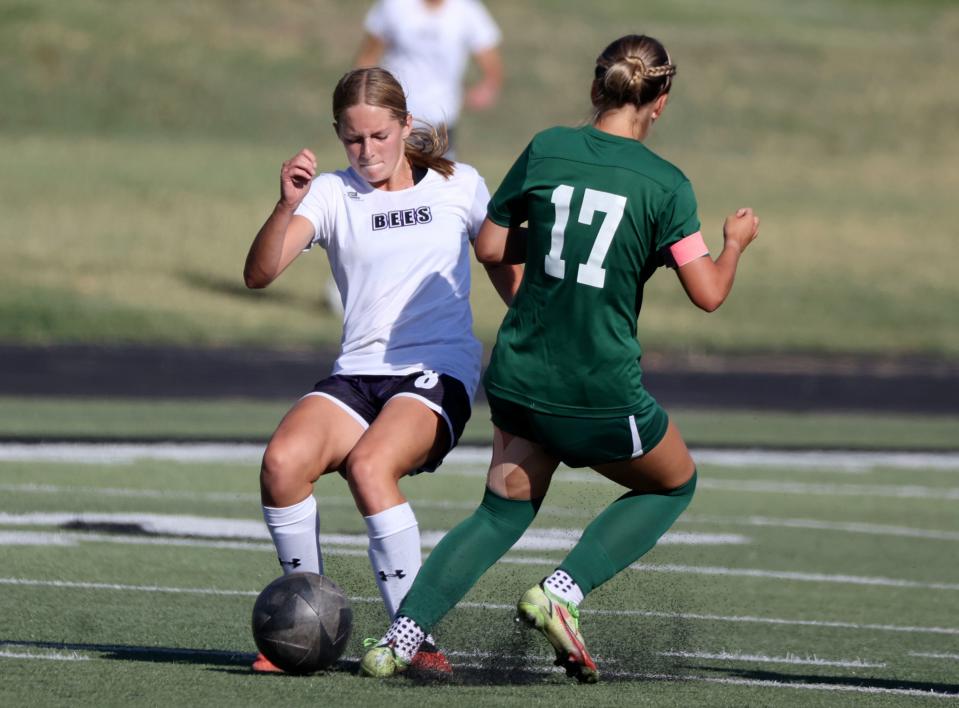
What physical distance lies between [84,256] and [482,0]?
2680 cm

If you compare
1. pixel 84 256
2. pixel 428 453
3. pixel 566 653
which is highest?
pixel 428 453

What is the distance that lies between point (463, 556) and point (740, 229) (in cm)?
128

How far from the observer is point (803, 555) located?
8727 millimetres

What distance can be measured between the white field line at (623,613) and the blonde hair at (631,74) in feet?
7.02

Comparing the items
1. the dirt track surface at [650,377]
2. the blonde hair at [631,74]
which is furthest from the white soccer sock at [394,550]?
the dirt track surface at [650,377]

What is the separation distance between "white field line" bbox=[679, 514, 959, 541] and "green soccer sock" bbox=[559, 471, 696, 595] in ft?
12.6

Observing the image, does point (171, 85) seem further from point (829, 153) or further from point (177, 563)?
point (177, 563)

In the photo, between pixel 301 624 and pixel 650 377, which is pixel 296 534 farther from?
pixel 650 377

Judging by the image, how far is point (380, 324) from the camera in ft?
19.5

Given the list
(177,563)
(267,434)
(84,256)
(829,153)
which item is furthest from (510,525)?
(829,153)

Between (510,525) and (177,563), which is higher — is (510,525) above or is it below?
above

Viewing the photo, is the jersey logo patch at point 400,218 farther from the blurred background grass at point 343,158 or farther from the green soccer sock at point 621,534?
the blurred background grass at point 343,158

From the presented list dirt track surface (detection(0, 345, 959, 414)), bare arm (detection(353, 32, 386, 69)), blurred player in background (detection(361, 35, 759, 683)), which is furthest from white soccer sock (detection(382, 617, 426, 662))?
bare arm (detection(353, 32, 386, 69))

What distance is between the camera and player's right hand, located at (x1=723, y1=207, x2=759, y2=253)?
18.2 feet
